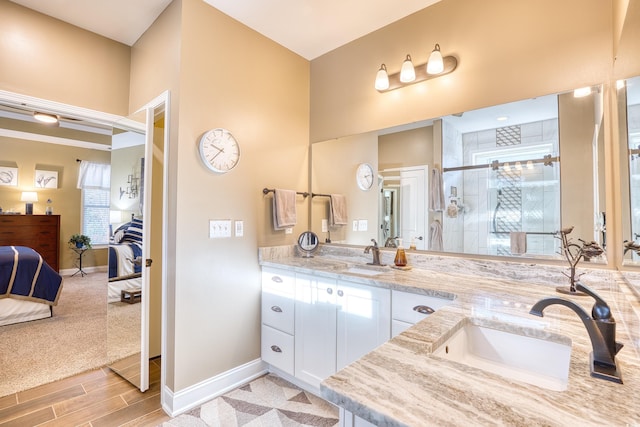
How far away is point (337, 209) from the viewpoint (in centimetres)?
285

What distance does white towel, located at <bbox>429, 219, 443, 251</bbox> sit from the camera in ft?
7.06

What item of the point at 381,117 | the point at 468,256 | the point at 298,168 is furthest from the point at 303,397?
the point at 381,117

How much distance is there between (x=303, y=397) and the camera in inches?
86.8

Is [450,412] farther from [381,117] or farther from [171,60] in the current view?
[171,60]

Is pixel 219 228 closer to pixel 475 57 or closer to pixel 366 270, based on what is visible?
pixel 366 270

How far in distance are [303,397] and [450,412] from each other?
1.90 metres

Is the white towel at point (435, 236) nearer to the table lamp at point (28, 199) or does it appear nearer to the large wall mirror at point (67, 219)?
the large wall mirror at point (67, 219)

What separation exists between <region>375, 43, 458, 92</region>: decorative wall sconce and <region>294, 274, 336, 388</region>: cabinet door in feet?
4.99

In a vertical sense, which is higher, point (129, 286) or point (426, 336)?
point (426, 336)

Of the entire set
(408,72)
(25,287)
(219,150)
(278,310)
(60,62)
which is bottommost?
(25,287)

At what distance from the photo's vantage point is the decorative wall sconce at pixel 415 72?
6.73ft

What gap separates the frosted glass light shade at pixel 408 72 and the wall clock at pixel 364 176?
2.35 feet

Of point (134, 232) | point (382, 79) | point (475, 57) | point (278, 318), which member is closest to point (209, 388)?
point (278, 318)

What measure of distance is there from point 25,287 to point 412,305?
4.49 meters
